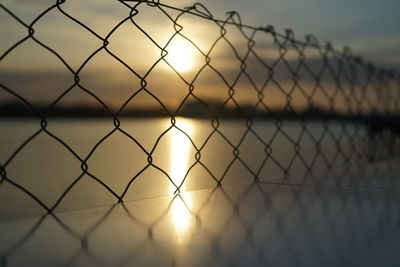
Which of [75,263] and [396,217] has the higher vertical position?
[396,217]

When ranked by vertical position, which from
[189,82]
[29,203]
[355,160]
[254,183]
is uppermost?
[355,160]

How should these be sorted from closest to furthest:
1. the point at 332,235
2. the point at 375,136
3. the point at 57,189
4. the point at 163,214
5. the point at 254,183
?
the point at 332,235
the point at 163,214
the point at 254,183
the point at 57,189
the point at 375,136

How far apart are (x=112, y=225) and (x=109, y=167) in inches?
31.4

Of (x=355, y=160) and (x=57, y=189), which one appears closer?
(x=57, y=189)

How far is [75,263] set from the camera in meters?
0.50

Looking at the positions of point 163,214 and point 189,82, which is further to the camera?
point 189,82

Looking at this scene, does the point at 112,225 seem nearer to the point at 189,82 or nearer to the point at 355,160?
the point at 189,82

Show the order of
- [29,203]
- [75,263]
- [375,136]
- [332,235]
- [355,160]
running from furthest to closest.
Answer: [375,136] < [355,160] < [29,203] < [332,235] < [75,263]

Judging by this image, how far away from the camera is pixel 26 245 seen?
0.57 meters

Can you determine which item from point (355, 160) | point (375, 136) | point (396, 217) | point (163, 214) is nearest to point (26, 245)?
point (163, 214)

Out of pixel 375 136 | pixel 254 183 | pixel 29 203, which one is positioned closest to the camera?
pixel 29 203

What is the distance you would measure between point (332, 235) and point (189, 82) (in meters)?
0.63

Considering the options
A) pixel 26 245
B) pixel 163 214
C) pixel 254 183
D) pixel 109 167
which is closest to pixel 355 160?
pixel 254 183

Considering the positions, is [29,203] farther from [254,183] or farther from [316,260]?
[316,260]
